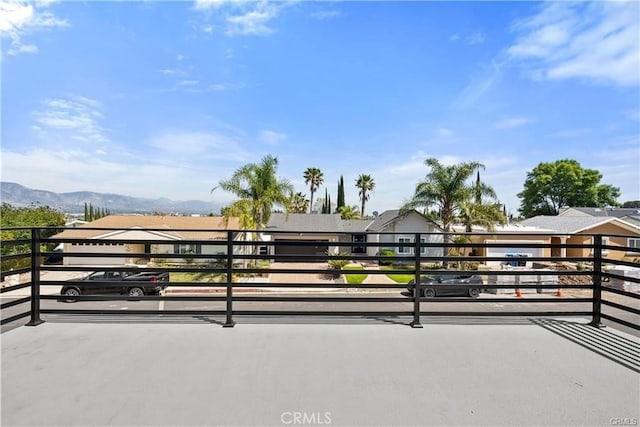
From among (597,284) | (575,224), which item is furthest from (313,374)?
(575,224)

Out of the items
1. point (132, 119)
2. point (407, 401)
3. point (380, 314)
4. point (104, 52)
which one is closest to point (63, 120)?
point (132, 119)

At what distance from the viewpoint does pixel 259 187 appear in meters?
14.7

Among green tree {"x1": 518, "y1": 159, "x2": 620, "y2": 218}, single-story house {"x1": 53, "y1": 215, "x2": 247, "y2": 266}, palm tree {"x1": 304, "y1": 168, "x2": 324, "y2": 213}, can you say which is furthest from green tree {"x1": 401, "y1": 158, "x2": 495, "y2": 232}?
green tree {"x1": 518, "y1": 159, "x2": 620, "y2": 218}

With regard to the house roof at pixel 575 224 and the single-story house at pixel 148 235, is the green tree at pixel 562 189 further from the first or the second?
the single-story house at pixel 148 235

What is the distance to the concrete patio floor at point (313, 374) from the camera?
1.63 meters

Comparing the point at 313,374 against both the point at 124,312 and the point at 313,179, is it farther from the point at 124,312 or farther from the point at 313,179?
the point at 313,179

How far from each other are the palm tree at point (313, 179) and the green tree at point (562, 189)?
2401cm

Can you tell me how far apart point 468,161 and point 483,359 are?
15.2m

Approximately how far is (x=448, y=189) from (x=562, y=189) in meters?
26.4

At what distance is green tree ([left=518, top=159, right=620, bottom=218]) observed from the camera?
32938 mm

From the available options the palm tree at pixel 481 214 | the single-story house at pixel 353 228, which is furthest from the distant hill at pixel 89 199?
the palm tree at pixel 481 214

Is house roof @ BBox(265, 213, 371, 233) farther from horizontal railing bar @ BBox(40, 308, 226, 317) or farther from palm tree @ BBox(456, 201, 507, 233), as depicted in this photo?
horizontal railing bar @ BBox(40, 308, 226, 317)

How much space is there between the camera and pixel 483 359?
2.30 metres

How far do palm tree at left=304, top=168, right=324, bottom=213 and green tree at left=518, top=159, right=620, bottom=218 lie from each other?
78.8 ft
